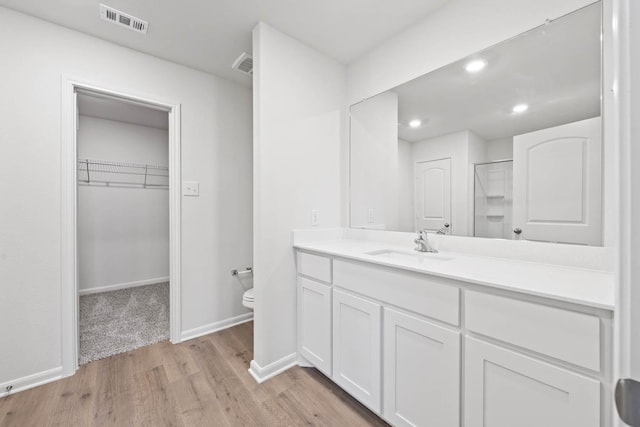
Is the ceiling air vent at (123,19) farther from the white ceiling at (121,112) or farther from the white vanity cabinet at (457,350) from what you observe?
the white vanity cabinet at (457,350)

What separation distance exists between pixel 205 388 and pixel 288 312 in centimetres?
68

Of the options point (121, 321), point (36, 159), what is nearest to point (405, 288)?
point (36, 159)

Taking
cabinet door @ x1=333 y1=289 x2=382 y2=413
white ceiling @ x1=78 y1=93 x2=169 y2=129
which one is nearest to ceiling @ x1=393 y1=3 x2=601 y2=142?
cabinet door @ x1=333 y1=289 x2=382 y2=413

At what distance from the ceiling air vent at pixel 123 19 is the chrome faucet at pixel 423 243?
2.31 m

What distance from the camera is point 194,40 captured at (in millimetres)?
1956

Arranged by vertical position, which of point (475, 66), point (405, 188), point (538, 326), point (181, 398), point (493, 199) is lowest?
point (181, 398)

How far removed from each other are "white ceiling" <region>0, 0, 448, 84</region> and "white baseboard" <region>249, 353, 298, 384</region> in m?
2.34

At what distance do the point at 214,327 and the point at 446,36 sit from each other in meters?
2.89

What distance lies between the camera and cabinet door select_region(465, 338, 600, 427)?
0.80 meters

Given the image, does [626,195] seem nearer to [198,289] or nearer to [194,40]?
[194,40]

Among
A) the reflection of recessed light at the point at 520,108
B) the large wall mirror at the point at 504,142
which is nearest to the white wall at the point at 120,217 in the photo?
the large wall mirror at the point at 504,142

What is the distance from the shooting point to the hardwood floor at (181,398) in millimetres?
1438

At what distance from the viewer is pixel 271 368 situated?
1.82 meters

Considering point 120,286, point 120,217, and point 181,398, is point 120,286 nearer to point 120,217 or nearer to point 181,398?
point 120,217
